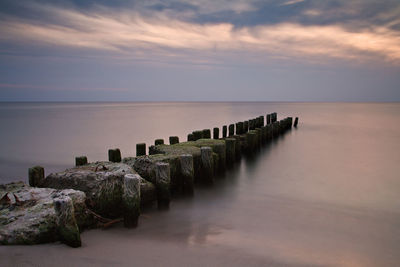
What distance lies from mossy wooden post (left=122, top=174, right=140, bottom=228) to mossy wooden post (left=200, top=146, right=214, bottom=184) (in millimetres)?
2542

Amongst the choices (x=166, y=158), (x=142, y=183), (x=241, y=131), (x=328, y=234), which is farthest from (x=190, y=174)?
(x=241, y=131)

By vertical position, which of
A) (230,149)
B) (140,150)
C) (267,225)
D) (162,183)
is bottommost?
(267,225)

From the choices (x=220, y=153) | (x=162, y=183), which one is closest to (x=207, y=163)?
(x=220, y=153)

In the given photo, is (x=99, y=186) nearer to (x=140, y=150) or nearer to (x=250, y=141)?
(x=140, y=150)

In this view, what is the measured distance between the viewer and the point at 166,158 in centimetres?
583

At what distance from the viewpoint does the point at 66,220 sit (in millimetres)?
Answer: 3289

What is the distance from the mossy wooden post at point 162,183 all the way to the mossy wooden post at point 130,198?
36.2 inches

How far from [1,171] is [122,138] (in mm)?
8935

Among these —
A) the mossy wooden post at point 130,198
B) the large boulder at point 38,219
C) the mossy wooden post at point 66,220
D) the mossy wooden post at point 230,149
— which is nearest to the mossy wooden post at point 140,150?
the mossy wooden post at point 230,149

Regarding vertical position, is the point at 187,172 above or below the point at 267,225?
above

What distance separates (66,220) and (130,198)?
0.95 meters

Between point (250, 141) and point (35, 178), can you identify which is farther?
point (250, 141)

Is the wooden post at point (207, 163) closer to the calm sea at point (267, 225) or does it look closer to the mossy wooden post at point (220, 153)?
the calm sea at point (267, 225)

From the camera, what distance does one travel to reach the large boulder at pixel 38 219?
10.8 feet
